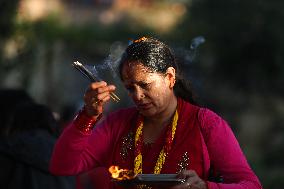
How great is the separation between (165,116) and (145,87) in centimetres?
30

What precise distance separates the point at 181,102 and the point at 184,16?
48.4 feet

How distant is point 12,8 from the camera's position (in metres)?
9.20

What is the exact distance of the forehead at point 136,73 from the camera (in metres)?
3.60

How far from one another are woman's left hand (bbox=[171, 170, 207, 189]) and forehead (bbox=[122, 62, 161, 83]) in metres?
0.59

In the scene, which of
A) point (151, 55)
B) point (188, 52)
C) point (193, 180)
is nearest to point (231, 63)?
point (188, 52)

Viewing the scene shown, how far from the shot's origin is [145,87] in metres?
3.62

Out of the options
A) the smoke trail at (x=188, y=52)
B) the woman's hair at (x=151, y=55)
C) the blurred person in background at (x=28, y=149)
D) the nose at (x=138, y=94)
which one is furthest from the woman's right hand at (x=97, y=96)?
the blurred person in background at (x=28, y=149)

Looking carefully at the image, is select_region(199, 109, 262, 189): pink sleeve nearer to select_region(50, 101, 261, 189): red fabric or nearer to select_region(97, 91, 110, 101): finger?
select_region(50, 101, 261, 189): red fabric

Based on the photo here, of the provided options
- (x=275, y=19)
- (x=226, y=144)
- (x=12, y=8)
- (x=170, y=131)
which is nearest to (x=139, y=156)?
(x=170, y=131)

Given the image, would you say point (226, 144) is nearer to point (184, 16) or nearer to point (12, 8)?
point (12, 8)

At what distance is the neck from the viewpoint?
382 centimetres

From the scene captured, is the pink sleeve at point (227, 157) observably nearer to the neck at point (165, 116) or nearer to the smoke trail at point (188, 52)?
the neck at point (165, 116)

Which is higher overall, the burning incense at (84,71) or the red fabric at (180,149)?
the burning incense at (84,71)

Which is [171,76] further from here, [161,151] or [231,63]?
[231,63]
